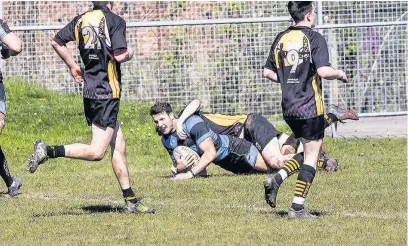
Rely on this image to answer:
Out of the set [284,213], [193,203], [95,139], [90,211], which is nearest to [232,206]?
[193,203]

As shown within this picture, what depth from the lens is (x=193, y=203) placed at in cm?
1098

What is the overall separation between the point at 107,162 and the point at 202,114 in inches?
83.1

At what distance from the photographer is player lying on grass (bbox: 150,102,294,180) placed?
1305cm

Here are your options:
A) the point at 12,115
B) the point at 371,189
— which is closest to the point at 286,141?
the point at 371,189

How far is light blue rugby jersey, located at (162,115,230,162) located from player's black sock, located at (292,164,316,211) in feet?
11.3

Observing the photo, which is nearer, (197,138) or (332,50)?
(197,138)

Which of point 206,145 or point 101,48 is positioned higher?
point 101,48

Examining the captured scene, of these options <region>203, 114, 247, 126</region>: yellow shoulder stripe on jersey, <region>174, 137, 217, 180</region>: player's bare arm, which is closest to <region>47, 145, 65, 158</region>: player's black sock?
<region>174, 137, 217, 180</region>: player's bare arm

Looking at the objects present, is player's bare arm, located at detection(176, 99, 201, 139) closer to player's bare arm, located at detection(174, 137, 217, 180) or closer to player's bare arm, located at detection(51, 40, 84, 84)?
player's bare arm, located at detection(174, 137, 217, 180)

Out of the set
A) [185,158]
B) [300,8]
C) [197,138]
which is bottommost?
[185,158]

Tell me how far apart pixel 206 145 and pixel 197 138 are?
0.52 ft

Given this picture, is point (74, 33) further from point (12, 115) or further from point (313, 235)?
point (12, 115)

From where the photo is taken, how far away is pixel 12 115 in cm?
1861

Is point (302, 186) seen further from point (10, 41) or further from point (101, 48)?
point (10, 41)
